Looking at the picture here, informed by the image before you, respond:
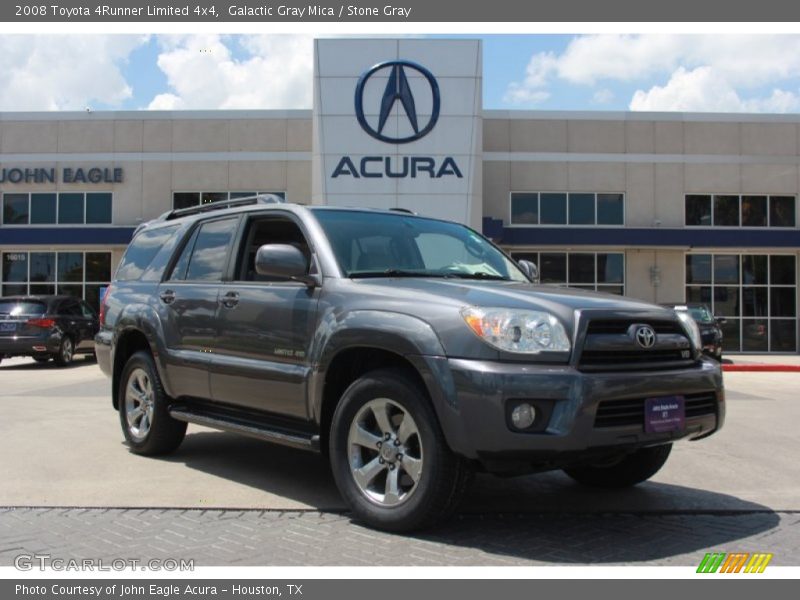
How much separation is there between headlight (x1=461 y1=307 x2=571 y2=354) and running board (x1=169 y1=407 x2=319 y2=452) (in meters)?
1.40

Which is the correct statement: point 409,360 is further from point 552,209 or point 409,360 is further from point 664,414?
point 552,209

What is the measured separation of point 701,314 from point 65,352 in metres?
15.5

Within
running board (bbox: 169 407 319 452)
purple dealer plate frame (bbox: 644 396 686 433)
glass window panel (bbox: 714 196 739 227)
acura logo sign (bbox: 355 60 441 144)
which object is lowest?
running board (bbox: 169 407 319 452)

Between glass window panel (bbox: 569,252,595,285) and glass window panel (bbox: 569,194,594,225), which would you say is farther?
glass window panel (bbox: 569,194,594,225)

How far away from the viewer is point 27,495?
5254 mm

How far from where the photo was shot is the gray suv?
3.87 meters

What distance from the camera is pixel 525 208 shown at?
25781 millimetres

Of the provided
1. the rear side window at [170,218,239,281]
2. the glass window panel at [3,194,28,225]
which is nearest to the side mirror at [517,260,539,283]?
the rear side window at [170,218,239,281]

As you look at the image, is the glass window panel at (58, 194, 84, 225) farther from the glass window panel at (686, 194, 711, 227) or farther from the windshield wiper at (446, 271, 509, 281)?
the windshield wiper at (446, 271, 509, 281)

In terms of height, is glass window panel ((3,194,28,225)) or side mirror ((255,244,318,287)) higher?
glass window panel ((3,194,28,225))

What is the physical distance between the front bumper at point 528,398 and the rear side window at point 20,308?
50.5 ft

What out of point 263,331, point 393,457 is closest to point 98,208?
point 263,331
